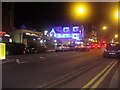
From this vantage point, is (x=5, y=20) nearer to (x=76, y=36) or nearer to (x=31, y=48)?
(x=31, y=48)

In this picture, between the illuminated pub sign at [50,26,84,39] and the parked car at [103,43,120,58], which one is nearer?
the parked car at [103,43,120,58]

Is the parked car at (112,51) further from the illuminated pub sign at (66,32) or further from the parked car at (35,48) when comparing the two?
the illuminated pub sign at (66,32)

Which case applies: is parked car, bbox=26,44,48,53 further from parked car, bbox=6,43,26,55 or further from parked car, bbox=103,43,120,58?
parked car, bbox=103,43,120,58

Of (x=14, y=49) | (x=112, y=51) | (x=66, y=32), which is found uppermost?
(x=66, y=32)

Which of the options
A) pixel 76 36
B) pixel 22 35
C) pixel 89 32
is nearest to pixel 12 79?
pixel 22 35

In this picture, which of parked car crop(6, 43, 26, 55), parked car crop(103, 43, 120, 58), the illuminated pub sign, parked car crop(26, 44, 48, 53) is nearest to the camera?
parked car crop(103, 43, 120, 58)

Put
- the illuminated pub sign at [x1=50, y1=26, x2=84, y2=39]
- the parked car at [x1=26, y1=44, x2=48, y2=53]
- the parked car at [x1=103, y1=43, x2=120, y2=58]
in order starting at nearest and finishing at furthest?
the parked car at [x1=103, y1=43, x2=120, y2=58] < the parked car at [x1=26, y1=44, x2=48, y2=53] < the illuminated pub sign at [x1=50, y1=26, x2=84, y2=39]

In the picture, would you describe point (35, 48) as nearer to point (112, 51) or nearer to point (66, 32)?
point (112, 51)

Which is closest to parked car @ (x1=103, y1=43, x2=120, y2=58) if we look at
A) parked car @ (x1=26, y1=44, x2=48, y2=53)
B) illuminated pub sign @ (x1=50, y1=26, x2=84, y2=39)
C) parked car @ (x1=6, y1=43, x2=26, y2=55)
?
parked car @ (x1=26, y1=44, x2=48, y2=53)

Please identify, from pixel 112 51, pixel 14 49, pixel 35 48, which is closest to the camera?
pixel 112 51

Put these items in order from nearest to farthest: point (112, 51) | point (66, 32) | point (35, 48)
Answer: point (112, 51), point (35, 48), point (66, 32)

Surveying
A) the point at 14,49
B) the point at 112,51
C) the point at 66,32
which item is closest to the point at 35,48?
the point at 14,49

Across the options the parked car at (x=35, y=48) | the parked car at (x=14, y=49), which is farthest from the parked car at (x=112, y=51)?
the parked car at (x=14, y=49)

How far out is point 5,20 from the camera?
29.3 meters
